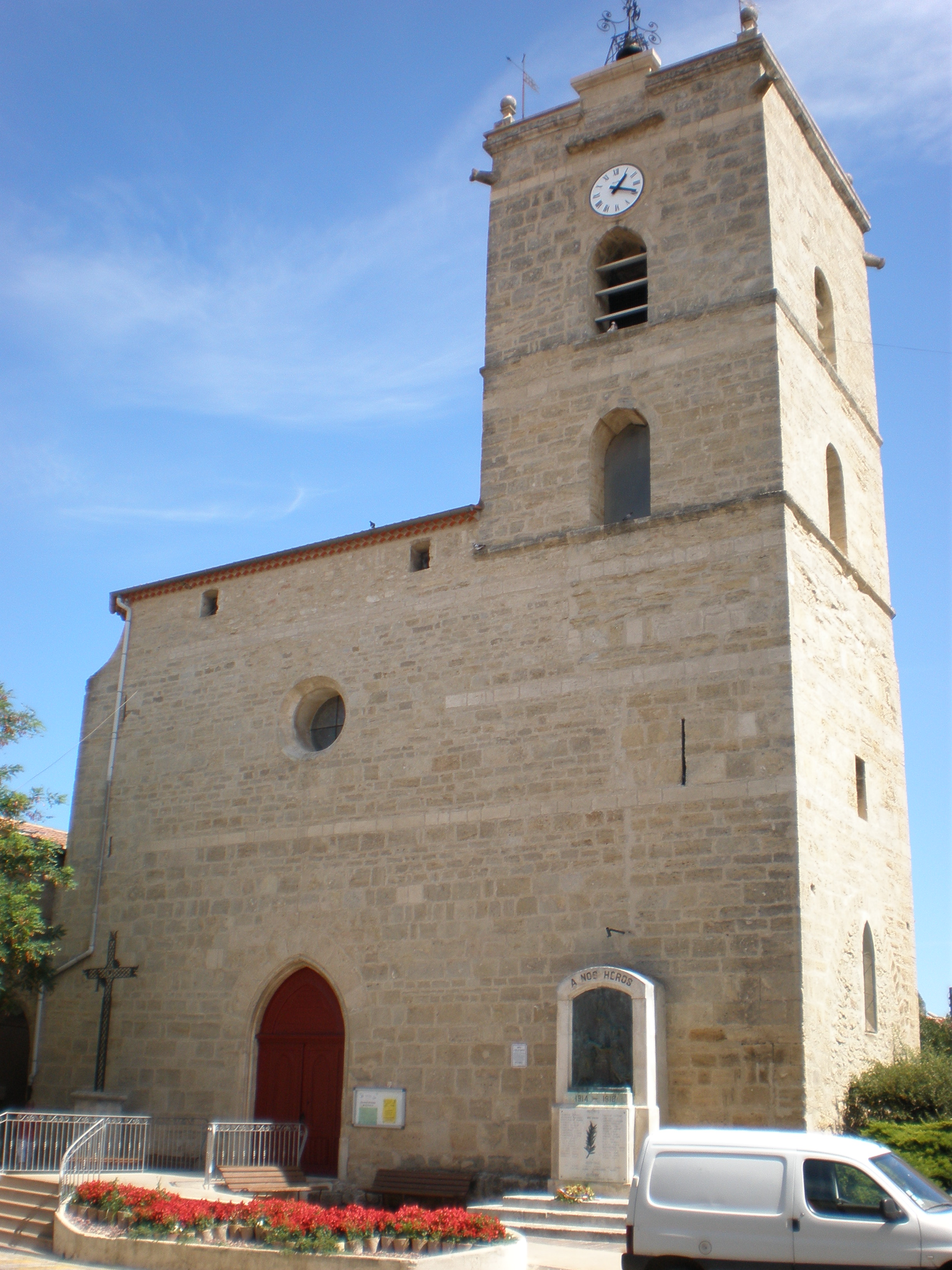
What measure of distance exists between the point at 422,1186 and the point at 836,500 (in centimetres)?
1003

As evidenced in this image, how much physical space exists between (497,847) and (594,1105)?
3284 millimetres

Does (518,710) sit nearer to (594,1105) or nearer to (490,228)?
(594,1105)

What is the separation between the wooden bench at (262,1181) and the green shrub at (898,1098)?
5935 millimetres

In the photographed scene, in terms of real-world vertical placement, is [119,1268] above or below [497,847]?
below

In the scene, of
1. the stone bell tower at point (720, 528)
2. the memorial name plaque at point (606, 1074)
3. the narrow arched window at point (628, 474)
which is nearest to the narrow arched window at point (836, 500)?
the stone bell tower at point (720, 528)

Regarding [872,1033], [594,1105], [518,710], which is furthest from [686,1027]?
[518,710]

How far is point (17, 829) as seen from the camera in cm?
1580

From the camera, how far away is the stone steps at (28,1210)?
11.1 metres

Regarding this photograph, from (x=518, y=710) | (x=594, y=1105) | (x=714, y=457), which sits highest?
(x=714, y=457)

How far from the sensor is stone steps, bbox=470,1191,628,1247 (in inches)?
421

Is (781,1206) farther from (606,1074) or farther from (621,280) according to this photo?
(621,280)

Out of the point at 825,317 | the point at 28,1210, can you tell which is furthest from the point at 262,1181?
the point at 825,317

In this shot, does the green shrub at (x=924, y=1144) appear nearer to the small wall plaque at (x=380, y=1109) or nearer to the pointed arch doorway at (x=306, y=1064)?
the small wall plaque at (x=380, y=1109)

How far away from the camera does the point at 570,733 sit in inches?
554
